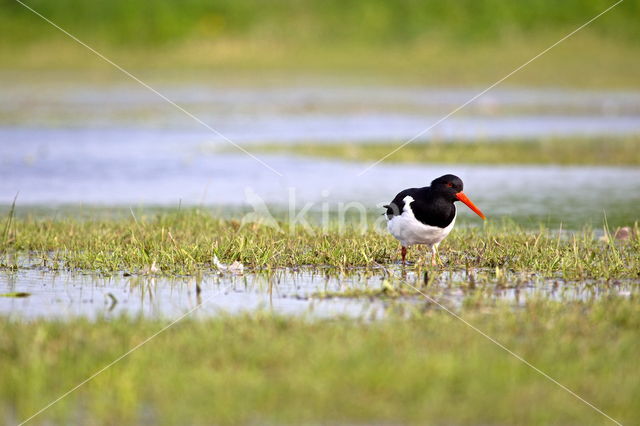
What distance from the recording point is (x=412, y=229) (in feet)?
30.2

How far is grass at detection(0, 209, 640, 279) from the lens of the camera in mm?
9242

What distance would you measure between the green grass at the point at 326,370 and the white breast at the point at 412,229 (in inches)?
80.0

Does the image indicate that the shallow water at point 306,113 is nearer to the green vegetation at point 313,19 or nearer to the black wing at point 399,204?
the green vegetation at point 313,19

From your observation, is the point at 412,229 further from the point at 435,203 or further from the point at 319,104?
the point at 319,104

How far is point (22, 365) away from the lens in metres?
6.17

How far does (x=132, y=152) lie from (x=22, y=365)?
15.2m

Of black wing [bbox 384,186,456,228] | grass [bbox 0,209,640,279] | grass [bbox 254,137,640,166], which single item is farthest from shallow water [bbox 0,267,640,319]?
grass [bbox 254,137,640,166]

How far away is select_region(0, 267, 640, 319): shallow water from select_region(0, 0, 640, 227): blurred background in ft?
14.5

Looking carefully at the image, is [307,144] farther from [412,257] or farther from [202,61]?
[202,61]

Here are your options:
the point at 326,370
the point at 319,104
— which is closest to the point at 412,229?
the point at 326,370

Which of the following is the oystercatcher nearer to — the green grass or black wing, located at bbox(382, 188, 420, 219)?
black wing, located at bbox(382, 188, 420, 219)

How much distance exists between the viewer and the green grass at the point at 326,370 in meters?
5.50

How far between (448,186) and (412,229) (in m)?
0.61

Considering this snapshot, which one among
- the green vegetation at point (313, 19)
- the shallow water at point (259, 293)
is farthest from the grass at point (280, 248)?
the green vegetation at point (313, 19)
